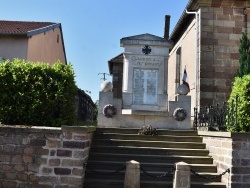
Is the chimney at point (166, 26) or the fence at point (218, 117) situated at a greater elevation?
the chimney at point (166, 26)

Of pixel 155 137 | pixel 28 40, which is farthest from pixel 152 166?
pixel 28 40

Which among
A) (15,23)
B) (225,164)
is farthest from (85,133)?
(15,23)

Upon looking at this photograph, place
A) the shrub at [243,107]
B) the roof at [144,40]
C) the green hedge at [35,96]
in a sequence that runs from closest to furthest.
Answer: the green hedge at [35,96], the shrub at [243,107], the roof at [144,40]

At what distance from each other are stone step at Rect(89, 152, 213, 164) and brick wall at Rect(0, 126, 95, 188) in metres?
1.19

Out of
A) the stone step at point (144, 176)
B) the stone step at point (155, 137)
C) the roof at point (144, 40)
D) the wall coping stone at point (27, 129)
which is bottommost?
the stone step at point (144, 176)

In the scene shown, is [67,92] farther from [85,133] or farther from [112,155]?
[112,155]

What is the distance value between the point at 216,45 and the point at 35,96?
8590mm

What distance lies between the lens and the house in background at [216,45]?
1338 cm

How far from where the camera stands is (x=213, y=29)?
1370cm

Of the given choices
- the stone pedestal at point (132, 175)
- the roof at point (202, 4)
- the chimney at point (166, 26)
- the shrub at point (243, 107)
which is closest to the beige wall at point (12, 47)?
the roof at point (202, 4)

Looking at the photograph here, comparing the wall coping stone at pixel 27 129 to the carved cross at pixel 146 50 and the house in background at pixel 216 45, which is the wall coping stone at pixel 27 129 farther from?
the house in background at pixel 216 45

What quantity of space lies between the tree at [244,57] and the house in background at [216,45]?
581 mm

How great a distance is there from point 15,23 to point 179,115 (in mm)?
14333

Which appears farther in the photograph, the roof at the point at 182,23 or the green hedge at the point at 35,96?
the roof at the point at 182,23
